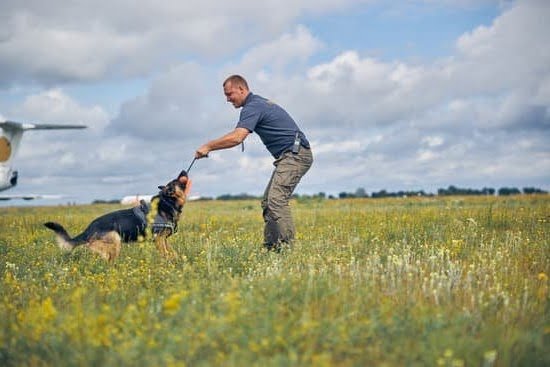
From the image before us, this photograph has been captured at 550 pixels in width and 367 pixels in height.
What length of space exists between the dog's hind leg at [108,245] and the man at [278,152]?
2.35 m

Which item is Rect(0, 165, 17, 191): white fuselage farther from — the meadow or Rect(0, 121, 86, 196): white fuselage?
the meadow

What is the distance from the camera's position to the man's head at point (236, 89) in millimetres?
9383

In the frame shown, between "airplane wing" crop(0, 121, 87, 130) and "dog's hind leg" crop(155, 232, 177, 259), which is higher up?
"airplane wing" crop(0, 121, 87, 130)

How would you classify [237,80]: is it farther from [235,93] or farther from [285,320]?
[285,320]

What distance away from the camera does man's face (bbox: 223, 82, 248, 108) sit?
30.8ft

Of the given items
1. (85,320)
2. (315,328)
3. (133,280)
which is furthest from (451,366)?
(133,280)

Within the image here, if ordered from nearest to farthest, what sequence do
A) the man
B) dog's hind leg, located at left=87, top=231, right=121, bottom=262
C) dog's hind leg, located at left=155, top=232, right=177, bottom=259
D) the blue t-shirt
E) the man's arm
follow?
dog's hind leg, located at left=155, top=232, right=177, bottom=259 → the man's arm → dog's hind leg, located at left=87, top=231, right=121, bottom=262 → the blue t-shirt → the man

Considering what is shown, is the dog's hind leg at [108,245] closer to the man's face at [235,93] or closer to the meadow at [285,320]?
the meadow at [285,320]

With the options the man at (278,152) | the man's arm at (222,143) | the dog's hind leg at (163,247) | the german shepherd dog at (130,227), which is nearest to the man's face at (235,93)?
the man at (278,152)

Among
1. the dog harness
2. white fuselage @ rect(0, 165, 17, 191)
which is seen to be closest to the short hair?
the dog harness

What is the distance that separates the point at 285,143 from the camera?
941cm

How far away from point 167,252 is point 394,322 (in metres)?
4.93

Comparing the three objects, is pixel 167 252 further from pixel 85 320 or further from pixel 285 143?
pixel 85 320

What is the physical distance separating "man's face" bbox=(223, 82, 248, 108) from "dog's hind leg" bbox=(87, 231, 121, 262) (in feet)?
9.10
